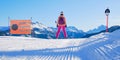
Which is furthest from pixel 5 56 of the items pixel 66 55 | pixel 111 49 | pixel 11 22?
pixel 11 22

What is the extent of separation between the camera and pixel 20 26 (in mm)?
27047

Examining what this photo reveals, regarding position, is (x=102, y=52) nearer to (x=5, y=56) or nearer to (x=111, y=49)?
(x=111, y=49)

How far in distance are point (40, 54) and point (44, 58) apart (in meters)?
0.97

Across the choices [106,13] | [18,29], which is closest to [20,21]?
[18,29]

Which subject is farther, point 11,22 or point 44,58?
point 11,22

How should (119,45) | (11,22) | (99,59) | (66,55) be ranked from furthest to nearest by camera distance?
(11,22), (119,45), (66,55), (99,59)

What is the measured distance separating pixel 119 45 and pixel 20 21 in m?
15.8

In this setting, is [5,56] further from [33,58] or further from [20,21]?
[20,21]

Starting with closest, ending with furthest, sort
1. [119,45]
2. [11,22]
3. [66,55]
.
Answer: [66,55], [119,45], [11,22]

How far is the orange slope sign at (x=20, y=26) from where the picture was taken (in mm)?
26672

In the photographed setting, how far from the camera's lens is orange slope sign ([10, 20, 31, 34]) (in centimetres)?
2667

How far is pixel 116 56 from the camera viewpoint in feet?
33.1

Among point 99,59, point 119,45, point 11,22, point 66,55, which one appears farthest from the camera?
point 11,22

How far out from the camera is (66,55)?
11.2 metres
